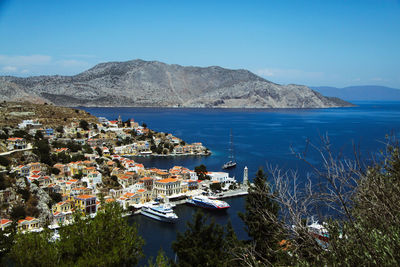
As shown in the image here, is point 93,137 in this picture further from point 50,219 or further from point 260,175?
point 260,175

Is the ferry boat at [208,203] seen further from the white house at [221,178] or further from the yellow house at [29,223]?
the yellow house at [29,223]

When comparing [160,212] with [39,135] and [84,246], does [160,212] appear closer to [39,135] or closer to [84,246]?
[84,246]

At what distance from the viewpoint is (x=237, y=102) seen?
97.9m

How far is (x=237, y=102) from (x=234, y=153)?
72514 millimetres

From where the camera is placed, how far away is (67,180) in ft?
51.1

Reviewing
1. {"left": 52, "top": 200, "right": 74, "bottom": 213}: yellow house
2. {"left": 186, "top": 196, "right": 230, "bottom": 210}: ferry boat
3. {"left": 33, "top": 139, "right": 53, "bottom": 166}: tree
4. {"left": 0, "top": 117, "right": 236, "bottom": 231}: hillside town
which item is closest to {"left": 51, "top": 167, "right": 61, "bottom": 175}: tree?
{"left": 0, "top": 117, "right": 236, "bottom": 231}: hillside town

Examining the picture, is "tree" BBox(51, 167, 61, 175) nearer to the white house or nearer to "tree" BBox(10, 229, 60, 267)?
the white house

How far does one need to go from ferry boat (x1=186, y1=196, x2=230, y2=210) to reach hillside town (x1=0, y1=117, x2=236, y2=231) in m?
1.05

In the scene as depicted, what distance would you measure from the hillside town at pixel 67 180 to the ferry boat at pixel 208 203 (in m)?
1.05

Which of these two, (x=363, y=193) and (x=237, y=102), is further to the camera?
(x=237, y=102)

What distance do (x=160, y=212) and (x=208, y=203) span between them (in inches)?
87.3

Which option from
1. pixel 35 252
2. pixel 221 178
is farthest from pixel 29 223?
pixel 221 178

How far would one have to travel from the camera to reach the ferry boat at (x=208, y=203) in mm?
14102

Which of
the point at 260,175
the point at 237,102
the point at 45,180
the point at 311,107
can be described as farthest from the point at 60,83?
the point at 260,175
